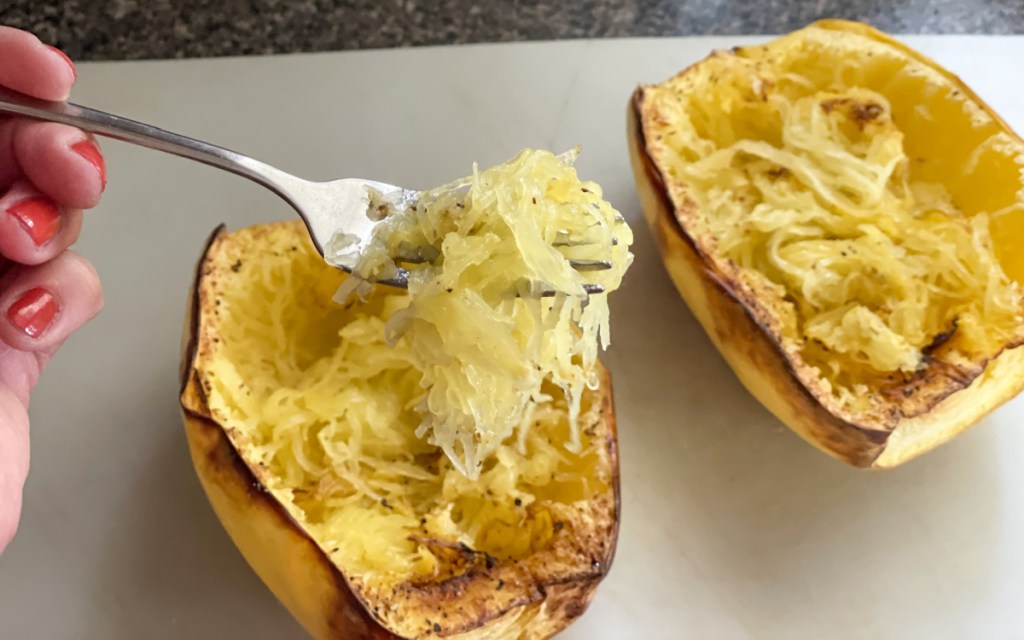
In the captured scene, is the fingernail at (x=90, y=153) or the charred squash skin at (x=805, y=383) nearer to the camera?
the fingernail at (x=90, y=153)

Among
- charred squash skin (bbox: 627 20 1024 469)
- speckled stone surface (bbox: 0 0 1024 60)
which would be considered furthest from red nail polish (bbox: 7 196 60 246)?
charred squash skin (bbox: 627 20 1024 469)

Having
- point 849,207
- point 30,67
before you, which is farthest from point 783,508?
point 30,67

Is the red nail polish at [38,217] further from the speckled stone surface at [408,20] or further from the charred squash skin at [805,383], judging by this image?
the charred squash skin at [805,383]

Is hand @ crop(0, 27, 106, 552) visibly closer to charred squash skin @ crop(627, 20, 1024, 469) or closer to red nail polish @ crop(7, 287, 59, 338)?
red nail polish @ crop(7, 287, 59, 338)

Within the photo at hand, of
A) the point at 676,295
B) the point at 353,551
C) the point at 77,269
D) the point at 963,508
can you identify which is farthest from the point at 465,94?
the point at 963,508

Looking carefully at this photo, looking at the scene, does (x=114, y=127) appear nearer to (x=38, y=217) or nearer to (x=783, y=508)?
(x=38, y=217)

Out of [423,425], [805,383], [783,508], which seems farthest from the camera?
[783,508]

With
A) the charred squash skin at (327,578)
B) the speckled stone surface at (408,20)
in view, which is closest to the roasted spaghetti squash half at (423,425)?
the charred squash skin at (327,578)
